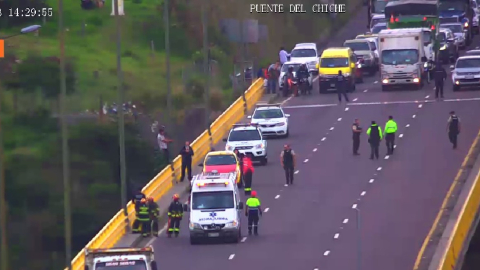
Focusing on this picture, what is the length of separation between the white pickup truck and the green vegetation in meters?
24.8

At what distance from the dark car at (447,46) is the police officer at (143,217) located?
33480mm

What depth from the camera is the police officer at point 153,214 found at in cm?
3769

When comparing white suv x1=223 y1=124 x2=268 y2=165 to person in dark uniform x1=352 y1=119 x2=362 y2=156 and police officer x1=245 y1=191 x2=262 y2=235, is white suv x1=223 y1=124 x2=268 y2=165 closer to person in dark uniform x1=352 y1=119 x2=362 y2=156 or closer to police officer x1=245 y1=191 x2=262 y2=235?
person in dark uniform x1=352 y1=119 x2=362 y2=156

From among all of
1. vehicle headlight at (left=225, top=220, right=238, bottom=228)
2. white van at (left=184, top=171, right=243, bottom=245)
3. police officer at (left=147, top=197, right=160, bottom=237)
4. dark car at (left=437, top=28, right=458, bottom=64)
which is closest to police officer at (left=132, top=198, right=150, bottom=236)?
police officer at (left=147, top=197, right=160, bottom=237)

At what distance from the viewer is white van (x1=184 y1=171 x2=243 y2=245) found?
3581cm

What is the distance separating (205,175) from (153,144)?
913 inches

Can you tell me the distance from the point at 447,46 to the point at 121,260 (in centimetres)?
4620

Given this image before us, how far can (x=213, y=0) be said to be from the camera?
9200cm

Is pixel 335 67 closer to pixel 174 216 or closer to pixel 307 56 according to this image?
pixel 307 56

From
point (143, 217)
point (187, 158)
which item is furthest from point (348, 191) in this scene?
point (143, 217)

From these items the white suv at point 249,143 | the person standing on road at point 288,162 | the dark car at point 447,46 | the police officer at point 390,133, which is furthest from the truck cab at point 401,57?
the person standing on road at point 288,162

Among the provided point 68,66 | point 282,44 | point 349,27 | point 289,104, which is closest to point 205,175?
point 289,104

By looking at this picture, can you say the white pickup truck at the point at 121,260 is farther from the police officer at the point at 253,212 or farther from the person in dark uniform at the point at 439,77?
the person in dark uniform at the point at 439,77

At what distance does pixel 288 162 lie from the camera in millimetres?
42562
